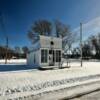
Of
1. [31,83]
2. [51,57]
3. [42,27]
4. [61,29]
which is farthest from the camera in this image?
[61,29]

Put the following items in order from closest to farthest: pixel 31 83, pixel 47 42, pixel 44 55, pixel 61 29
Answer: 1. pixel 31 83
2. pixel 44 55
3. pixel 47 42
4. pixel 61 29

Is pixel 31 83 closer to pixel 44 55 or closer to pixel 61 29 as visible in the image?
pixel 44 55

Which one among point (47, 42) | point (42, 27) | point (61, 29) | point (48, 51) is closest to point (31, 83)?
point (48, 51)

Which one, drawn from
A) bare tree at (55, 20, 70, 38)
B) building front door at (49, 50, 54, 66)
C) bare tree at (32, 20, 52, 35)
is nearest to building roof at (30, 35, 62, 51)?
building front door at (49, 50, 54, 66)

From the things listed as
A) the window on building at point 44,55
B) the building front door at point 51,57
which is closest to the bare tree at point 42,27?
the building front door at point 51,57

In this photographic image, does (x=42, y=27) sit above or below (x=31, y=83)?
above

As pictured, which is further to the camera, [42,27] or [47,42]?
[42,27]

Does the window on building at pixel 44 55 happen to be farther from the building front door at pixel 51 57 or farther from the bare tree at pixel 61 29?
the bare tree at pixel 61 29

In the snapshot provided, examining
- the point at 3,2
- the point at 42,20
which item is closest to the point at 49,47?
the point at 3,2

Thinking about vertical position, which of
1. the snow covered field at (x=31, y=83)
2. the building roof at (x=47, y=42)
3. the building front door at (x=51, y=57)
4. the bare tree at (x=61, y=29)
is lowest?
the snow covered field at (x=31, y=83)

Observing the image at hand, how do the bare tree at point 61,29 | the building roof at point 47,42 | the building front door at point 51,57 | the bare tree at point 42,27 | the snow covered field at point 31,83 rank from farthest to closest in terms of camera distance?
the bare tree at point 61,29, the bare tree at point 42,27, the building front door at point 51,57, the building roof at point 47,42, the snow covered field at point 31,83

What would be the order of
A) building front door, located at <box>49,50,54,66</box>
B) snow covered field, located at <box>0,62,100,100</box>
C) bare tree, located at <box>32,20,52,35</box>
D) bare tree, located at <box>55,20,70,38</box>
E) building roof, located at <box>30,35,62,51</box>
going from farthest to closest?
bare tree, located at <box>55,20,70,38</box> < bare tree, located at <box>32,20,52,35</box> < building front door, located at <box>49,50,54,66</box> < building roof, located at <box>30,35,62,51</box> < snow covered field, located at <box>0,62,100,100</box>

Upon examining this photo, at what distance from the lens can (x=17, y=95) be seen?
22.0 feet

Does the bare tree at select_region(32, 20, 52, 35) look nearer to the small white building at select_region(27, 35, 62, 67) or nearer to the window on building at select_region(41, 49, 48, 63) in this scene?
the small white building at select_region(27, 35, 62, 67)
